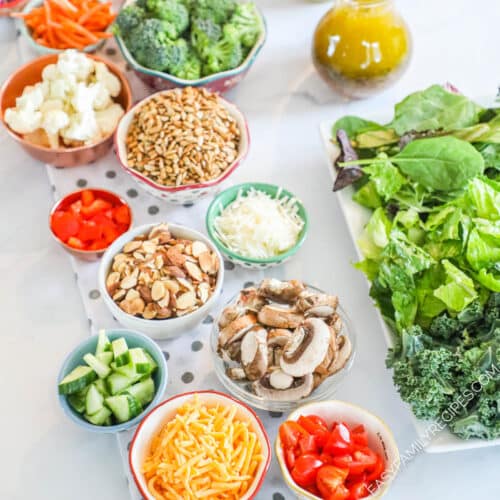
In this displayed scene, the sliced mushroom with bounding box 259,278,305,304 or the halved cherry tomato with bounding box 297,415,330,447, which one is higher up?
the sliced mushroom with bounding box 259,278,305,304

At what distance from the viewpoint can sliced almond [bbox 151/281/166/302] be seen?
4.85 feet

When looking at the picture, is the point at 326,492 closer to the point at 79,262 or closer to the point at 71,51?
the point at 79,262

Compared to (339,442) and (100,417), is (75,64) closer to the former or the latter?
(100,417)

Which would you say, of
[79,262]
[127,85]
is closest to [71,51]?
[127,85]

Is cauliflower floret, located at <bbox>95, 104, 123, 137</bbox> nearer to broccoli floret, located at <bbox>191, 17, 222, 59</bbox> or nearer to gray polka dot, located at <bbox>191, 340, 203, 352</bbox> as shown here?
broccoli floret, located at <bbox>191, 17, 222, 59</bbox>

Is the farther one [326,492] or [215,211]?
[215,211]

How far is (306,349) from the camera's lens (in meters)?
1.35

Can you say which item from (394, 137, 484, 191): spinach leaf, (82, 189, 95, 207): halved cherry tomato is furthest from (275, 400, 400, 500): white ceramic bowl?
(82, 189, 95, 207): halved cherry tomato

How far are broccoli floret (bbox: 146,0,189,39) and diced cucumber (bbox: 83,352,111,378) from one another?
3.09 ft

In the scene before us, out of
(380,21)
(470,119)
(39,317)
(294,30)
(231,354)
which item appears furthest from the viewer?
(294,30)

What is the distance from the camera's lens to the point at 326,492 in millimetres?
1232

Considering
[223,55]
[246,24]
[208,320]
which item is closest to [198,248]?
[208,320]

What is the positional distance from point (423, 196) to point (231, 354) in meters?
0.59

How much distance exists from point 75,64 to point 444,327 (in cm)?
113
